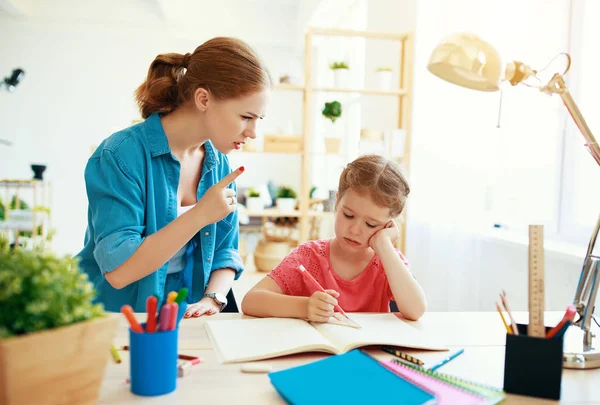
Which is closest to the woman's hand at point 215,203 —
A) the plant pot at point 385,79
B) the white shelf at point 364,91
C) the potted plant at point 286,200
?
the white shelf at point 364,91

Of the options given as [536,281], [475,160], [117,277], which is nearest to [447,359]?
[536,281]

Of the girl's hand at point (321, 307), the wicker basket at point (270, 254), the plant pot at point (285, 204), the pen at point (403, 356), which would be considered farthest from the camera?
the wicker basket at point (270, 254)

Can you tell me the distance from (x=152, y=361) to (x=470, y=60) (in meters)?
0.70

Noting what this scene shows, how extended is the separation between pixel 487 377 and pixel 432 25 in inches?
102

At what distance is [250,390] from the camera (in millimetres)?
721

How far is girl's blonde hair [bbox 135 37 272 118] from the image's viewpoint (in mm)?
1249

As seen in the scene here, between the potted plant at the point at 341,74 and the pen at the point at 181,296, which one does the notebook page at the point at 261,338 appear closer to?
the pen at the point at 181,296

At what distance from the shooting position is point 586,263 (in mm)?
946

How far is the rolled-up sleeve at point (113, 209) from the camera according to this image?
1128mm

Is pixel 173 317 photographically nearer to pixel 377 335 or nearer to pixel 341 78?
pixel 377 335

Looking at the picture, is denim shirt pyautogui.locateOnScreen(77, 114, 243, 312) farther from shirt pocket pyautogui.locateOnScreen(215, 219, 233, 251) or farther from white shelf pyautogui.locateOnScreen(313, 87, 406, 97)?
white shelf pyautogui.locateOnScreen(313, 87, 406, 97)

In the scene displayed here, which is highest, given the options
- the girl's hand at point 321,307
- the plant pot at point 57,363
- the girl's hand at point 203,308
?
the plant pot at point 57,363

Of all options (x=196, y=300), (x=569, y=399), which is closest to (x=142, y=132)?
(x=196, y=300)

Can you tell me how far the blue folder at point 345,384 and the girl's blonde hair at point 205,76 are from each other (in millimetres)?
728
